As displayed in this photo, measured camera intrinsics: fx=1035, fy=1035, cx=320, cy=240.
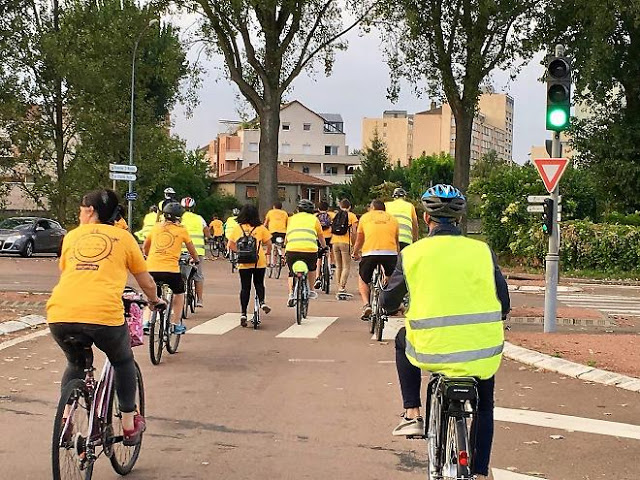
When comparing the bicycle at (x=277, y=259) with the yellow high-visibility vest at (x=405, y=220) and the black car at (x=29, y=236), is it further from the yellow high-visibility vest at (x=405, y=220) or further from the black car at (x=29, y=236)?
the black car at (x=29, y=236)

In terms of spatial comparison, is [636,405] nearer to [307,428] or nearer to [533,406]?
[533,406]

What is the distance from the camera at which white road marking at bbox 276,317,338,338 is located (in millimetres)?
13914

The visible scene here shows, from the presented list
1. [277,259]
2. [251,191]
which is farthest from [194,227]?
[251,191]

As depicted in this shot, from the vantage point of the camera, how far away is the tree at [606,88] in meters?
36.5

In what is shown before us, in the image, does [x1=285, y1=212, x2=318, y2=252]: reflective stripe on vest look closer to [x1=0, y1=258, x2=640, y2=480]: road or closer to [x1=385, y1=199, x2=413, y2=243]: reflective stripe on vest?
[x1=385, y1=199, x2=413, y2=243]: reflective stripe on vest

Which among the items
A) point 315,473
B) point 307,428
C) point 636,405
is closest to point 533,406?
point 636,405

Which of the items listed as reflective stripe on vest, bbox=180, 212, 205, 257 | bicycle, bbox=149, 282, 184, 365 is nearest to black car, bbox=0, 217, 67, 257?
reflective stripe on vest, bbox=180, 212, 205, 257

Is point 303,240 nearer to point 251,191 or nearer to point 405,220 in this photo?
point 405,220

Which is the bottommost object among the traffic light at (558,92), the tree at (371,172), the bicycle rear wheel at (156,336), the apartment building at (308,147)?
the bicycle rear wheel at (156,336)

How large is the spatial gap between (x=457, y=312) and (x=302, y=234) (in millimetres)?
10651

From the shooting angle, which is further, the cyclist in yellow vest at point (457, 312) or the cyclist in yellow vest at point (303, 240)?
the cyclist in yellow vest at point (303, 240)

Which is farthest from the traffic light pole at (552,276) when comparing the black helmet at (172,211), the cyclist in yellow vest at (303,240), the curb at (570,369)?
the black helmet at (172,211)

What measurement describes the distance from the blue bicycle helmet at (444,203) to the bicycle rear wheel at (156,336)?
6021mm

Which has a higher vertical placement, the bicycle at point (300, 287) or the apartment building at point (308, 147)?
the apartment building at point (308, 147)
